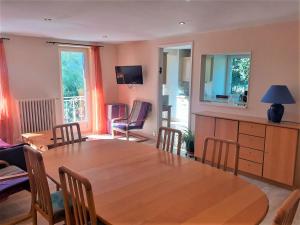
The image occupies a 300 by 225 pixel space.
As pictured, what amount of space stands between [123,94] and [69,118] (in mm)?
1475

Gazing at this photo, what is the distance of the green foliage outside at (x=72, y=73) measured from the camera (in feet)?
19.0

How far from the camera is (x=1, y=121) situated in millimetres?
4734

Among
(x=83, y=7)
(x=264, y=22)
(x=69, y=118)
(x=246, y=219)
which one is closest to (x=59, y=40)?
(x=69, y=118)

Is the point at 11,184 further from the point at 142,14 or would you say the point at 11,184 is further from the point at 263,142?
the point at 263,142

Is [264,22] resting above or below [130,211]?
above

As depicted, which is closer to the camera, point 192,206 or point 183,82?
point 192,206

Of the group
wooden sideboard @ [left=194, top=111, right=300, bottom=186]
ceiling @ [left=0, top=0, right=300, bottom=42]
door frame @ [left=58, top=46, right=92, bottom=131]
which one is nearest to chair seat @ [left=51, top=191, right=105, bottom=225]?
ceiling @ [left=0, top=0, right=300, bottom=42]

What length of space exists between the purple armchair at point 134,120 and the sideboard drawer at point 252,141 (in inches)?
95.5

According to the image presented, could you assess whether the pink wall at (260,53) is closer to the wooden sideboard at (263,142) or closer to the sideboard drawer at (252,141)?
the wooden sideboard at (263,142)

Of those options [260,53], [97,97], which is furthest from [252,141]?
[97,97]

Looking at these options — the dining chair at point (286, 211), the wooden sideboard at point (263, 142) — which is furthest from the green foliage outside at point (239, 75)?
the dining chair at point (286, 211)

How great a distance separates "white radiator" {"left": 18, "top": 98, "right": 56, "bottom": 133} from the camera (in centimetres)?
507

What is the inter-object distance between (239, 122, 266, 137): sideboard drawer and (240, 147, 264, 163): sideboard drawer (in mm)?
247

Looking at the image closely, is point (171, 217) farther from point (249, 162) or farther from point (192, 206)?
point (249, 162)
